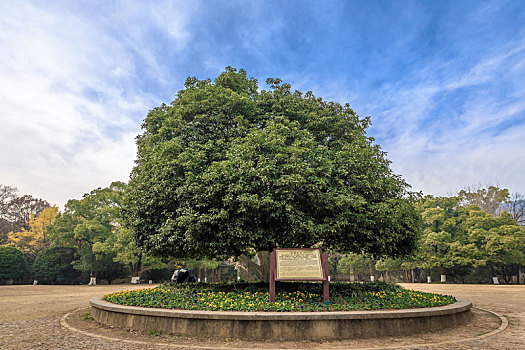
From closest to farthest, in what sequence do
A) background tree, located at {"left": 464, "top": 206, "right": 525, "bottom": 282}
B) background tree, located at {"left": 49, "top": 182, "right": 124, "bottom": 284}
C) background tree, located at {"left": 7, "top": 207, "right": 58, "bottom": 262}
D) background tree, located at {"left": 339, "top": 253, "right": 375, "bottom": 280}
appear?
background tree, located at {"left": 464, "top": 206, "right": 525, "bottom": 282}
background tree, located at {"left": 49, "top": 182, "right": 124, "bottom": 284}
background tree, located at {"left": 339, "top": 253, "right": 375, "bottom": 280}
background tree, located at {"left": 7, "top": 207, "right": 58, "bottom": 262}

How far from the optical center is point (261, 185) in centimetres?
927

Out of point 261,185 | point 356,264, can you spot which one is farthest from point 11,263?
point 356,264

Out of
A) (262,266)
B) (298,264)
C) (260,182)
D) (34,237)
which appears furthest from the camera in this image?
(34,237)

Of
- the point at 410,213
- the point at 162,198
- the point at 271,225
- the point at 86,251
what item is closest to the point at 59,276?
the point at 86,251

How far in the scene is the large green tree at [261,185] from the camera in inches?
359

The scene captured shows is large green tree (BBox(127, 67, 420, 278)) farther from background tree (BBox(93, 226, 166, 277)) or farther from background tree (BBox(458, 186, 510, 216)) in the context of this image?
background tree (BBox(458, 186, 510, 216))

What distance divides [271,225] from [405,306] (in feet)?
13.9

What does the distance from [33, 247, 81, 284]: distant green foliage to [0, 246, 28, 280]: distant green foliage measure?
124cm

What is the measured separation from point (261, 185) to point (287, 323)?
385 cm

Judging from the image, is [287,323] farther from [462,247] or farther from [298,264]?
[462,247]

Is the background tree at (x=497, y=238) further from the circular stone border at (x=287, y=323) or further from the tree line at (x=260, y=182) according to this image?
the circular stone border at (x=287, y=323)

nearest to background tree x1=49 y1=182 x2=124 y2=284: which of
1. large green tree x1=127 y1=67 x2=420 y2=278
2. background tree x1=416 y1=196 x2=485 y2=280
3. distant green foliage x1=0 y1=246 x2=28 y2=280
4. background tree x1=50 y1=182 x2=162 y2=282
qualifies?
background tree x1=50 y1=182 x2=162 y2=282

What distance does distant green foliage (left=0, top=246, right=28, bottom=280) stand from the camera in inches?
1156

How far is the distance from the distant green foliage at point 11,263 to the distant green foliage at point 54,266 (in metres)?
1.24
